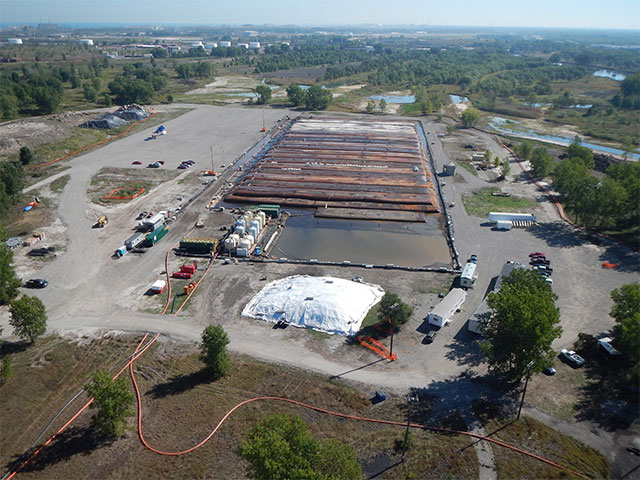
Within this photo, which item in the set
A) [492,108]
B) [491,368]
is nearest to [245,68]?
[492,108]

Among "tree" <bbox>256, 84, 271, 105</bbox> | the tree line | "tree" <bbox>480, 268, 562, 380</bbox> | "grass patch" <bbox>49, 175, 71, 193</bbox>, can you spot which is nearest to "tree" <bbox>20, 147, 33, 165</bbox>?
"grass patch" <bbox>49, 175, 71, 193</bbox>

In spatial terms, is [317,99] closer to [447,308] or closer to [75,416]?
[447,308]

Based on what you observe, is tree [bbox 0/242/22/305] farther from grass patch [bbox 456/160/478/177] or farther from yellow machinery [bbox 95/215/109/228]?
grass patch [bbox 456/160/478/177]

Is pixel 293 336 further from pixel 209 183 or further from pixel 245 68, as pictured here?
pixel 245 68

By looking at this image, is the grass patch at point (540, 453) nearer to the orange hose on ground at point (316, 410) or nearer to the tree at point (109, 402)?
the orange hose on ground at point (316, 410)

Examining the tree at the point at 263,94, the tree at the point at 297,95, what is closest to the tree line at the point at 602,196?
the tree at the point at 297,95

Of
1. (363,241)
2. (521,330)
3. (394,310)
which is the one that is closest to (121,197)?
(363,241)
